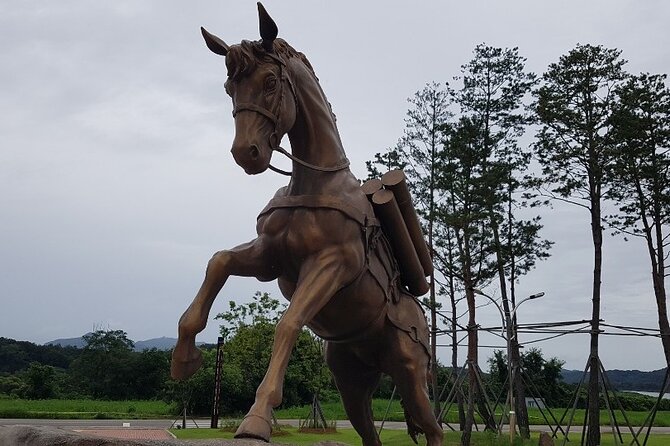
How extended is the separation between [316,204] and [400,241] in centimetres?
82

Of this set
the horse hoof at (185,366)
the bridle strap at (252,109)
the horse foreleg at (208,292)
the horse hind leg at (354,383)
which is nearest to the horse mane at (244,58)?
the bridle strap at (252,109)

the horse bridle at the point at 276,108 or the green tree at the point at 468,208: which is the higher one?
the green tree at the point at 468,208

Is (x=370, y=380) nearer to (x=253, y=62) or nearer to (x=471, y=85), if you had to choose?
(x=253, y=62)

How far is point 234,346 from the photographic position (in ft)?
70.6

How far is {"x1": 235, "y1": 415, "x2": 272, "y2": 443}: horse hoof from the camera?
287cm

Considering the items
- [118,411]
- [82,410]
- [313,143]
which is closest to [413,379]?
[313,143]

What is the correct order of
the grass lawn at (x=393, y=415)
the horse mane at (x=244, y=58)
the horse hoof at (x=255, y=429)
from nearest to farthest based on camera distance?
1. the horse hoof at (x=255, y=429)
2. the horse mane at (x=244, y=58)
3. the grass lawn at (x=393, y=415)

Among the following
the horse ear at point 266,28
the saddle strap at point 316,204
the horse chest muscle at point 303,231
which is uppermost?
the horse ear at point 266,28

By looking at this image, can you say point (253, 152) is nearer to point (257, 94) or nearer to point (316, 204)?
point (257, 94)

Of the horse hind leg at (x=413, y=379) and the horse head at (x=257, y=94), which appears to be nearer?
the horse head at (x=257, y=94)

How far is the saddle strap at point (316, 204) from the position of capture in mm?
3607

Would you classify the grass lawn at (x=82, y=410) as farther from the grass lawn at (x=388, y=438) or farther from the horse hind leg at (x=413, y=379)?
the horse hind leg at (x=413, y=379)

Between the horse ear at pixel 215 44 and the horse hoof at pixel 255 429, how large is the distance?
1742 millimetres

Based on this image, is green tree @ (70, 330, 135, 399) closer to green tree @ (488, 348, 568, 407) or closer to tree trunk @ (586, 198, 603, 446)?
green tree @ (488, 348, 568, 407)
